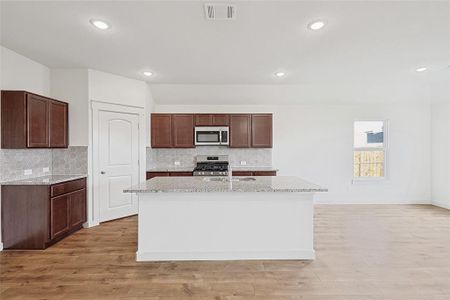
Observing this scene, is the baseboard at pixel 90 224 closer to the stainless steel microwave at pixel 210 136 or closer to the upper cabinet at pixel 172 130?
the upper cabinet at pixel 172 130

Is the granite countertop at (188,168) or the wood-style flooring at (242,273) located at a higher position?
the granite countertop at (188,168)

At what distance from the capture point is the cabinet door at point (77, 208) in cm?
391

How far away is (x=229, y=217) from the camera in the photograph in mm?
3098

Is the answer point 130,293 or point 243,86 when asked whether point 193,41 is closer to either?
point 243,86

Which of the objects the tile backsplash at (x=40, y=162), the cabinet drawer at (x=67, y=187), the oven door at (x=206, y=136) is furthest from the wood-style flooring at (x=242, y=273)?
the oven door at (x=206, y=136)

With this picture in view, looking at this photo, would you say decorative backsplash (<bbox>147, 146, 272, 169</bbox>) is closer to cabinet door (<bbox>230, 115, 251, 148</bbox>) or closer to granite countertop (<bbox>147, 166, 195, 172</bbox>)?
granite countertop (<bbox>147, 166, 195, 172</bbox>)

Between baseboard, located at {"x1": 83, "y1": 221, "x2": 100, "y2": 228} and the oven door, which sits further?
the oven door

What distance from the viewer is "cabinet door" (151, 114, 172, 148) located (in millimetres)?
5547

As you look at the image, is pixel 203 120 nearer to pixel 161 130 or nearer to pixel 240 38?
pixel 161 130

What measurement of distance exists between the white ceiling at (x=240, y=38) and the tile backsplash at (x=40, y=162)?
1.40 meters

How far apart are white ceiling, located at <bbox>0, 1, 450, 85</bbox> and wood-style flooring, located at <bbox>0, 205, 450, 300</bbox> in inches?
104

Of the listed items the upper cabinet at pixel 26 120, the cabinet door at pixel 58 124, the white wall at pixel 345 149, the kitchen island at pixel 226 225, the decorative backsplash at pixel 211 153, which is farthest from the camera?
the white wall at pixel 345 149

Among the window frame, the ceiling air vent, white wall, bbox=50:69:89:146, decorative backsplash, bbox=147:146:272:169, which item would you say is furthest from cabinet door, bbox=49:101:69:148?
the window frame

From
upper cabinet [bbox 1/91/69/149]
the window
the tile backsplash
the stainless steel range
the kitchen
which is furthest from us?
the window
